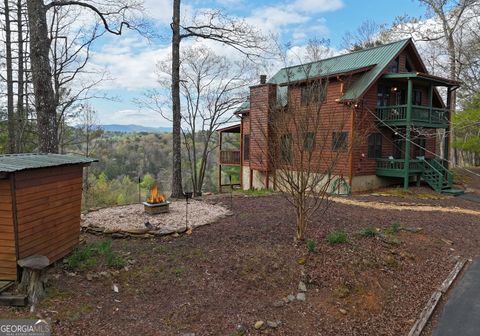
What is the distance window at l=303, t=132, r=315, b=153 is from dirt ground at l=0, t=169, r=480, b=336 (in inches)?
81.7

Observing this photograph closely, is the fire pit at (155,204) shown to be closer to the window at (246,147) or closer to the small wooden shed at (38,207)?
the small wooden shed at (38,207)

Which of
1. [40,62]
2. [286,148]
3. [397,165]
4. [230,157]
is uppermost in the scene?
[40,62]

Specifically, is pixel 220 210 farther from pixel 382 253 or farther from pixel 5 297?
pixel 5 297

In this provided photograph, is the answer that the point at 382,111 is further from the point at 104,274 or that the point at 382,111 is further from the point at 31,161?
the point at 31,161

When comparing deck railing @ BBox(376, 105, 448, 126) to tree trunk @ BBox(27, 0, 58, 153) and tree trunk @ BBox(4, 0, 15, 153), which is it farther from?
tree trunk @ BBox(4, 0, 15, 153)

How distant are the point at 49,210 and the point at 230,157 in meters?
17.4

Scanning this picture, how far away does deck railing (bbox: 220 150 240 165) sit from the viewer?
22188 mm

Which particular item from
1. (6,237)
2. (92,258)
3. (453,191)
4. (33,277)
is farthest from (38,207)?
(453,191)

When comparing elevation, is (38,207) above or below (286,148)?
below

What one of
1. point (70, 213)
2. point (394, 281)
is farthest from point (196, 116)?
point (394, 281)

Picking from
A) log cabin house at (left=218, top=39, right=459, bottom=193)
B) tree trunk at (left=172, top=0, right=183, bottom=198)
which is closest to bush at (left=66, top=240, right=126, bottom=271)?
tree trunk at (left=172, top=0, right=183, bottom=198)

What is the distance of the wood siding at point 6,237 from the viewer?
4.57 metres

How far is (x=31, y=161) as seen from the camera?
5.33 metres

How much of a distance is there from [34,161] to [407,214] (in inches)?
404
